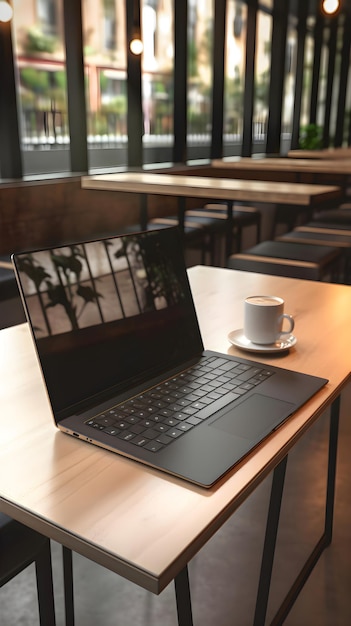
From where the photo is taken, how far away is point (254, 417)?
0.91 m

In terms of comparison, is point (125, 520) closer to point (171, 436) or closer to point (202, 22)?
point (171, 436)

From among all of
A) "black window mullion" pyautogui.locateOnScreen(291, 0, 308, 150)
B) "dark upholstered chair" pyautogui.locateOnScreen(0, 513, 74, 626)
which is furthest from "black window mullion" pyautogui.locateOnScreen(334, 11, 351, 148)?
"dark upholstered chair" pyautogui.locateOnScreen(0, 513, 74, 626)

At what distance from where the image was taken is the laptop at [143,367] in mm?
832

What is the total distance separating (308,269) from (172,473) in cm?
226

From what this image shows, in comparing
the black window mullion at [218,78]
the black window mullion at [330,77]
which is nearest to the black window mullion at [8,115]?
the black window mullion at [218,78]

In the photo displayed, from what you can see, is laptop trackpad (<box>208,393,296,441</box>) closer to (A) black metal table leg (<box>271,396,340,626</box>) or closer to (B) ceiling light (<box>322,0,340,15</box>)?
(A) black metal table leg (<box>271,396,340,626</box>)

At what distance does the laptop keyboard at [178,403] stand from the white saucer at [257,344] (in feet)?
0.25

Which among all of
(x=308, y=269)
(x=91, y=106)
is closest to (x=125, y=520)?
(x=308, y=269)

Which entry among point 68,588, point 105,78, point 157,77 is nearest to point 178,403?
point 68,588

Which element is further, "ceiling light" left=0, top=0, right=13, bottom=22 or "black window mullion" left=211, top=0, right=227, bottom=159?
"black window mullion" left=211, top=0, right=227, bottom=159

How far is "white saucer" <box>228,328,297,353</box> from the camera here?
1.17m

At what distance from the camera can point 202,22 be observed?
19.2ft

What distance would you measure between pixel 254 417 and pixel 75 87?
395cm

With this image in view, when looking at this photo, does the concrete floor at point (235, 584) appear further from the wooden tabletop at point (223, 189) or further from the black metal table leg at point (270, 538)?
the wooden tabletop at point (223, 189)
